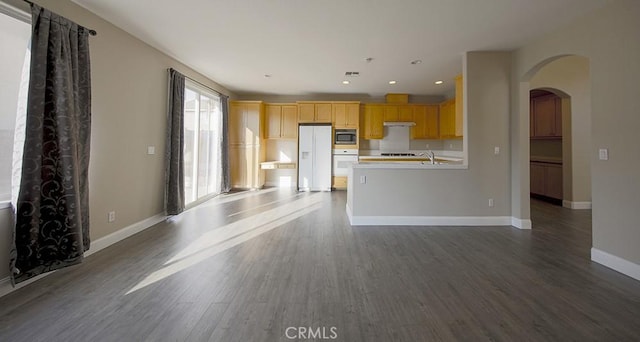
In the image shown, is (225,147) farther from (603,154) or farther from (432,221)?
(603,154)

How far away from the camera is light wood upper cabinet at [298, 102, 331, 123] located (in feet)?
23.6

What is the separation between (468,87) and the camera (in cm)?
404

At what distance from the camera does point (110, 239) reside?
320cm

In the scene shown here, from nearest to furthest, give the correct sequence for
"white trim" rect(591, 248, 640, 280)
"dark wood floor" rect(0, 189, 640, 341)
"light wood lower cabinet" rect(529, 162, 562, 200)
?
"dark wood floor" rect(0, 189, 640, 341) → "white trim" rect(591, 248, 640, 280) → "light wood lower cabinet" rect(529, 162, 562, 200)

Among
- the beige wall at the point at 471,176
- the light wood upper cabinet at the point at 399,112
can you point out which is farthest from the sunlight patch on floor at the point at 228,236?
the light wood upper cabinet at the point at 399,112

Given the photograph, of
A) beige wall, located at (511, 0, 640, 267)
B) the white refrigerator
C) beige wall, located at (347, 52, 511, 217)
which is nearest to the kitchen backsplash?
the white refrigerator

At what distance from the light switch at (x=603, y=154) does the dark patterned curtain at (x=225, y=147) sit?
6186 mm

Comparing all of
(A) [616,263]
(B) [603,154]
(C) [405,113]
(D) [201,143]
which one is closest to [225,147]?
(D) [201,143]

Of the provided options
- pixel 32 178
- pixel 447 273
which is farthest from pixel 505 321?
pixel 32 178

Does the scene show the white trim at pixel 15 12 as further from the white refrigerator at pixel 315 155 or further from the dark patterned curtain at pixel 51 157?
the white refrigerator at pixel 315 155

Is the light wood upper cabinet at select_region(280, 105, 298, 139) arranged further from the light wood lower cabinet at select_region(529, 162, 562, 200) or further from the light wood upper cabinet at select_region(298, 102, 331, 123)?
the light wood lower cabinet at select_region(529, 162, 562, 200)

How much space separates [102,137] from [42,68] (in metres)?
0.92

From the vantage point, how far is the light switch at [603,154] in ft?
8.80

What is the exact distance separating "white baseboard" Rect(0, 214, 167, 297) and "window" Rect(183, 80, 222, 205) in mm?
1071
